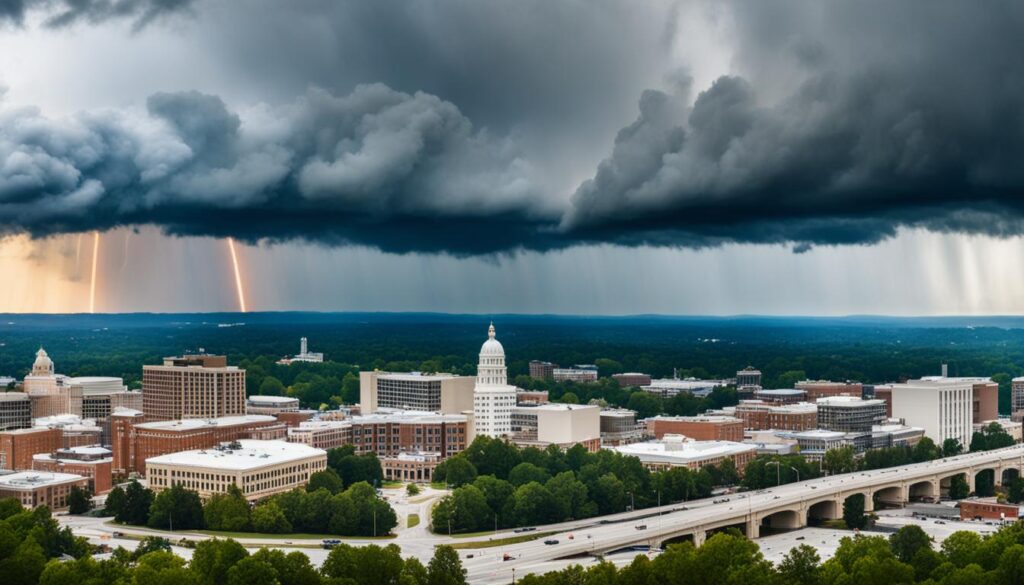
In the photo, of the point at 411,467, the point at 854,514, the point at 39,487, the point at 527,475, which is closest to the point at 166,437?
the point at 39,487

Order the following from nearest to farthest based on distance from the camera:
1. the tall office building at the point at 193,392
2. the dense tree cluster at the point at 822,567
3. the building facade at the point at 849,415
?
the dense tree cluster at the point at 822,567 → the tall office building at the point at 193,392 → the building facade at the point at 849,415

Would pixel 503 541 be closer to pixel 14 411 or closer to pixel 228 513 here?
pixel 228 513

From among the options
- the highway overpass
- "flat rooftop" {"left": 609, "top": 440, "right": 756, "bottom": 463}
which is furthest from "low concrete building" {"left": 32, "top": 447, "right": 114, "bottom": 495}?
"flat rooftop" {"left": 609, "top": 440, "right": 756, "bottom": 463}

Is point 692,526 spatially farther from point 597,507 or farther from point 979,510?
point 979,510

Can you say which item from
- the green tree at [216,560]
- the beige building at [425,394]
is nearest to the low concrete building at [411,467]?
the beige building at [425,394]

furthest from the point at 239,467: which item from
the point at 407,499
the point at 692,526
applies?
the point at 692,526

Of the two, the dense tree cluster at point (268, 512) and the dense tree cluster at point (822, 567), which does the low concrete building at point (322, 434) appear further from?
the dense tree cluster at point (822, 567)

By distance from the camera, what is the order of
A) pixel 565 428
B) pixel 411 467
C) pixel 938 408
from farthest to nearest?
pixel 938 408 → pixel 565 428 → pixel 411 467
